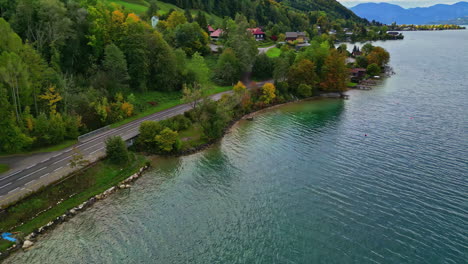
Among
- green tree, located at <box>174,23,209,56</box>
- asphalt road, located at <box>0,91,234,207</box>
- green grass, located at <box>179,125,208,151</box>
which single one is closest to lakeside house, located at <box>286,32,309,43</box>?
A: green tree, located at <box>174,23,209,56</box>

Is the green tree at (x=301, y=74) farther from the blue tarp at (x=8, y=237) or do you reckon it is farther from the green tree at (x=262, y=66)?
the blue tarp at (x=8, y=237)

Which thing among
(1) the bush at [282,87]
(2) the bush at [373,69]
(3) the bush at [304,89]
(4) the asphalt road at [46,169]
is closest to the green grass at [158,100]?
(4) the asphalt road at [46,169]

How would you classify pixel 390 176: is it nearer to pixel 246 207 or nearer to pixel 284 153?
pixel 284 153

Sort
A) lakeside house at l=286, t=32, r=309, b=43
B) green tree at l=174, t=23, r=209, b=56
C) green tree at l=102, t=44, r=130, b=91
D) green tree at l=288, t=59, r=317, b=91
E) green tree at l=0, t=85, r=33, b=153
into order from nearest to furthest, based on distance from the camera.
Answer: green tree at l=0, t=85, r=33, b=153
green tree at l=102, t=44, r=130, b=91
green tree at l=288, t=59, r=317, b=91
green tree at l=174, t=23, r=209, b=56
lakeside house at l=286, t=32, r=309, b=43

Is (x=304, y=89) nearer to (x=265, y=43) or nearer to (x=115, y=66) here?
(x=115, y=66)

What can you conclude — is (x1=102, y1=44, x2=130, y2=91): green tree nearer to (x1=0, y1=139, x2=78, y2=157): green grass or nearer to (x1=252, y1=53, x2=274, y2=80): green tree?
(x1=0, y1=139, x2=78, y2=157): green grass

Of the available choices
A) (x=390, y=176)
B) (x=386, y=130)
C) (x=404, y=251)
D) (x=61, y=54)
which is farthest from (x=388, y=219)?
(x=61, y=54)
